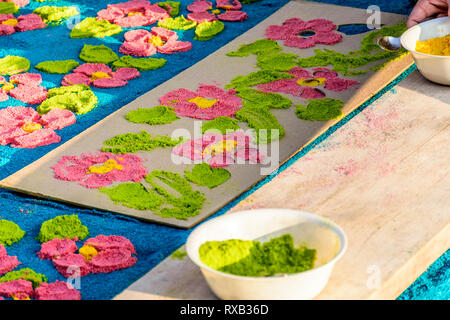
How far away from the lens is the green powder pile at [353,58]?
2.52 metres

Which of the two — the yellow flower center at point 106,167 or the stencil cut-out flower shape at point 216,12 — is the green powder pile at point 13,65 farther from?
the yellow flower center at point 106,167

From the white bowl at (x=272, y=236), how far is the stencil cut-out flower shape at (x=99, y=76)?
1.37 metres

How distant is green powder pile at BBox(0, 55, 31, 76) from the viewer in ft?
8.93

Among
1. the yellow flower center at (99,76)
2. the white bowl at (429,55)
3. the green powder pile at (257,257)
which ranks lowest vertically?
the yellow flower center at (99,76)

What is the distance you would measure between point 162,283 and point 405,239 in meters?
0.47

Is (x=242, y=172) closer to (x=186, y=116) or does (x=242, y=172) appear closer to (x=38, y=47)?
(x=186, y=116)

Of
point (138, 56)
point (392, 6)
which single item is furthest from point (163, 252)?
point (392, 6)

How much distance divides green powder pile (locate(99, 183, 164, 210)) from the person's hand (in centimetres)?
106

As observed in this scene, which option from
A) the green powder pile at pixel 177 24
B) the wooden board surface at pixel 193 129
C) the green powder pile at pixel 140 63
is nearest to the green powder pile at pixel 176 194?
the wooden board surface at pixel 193 129

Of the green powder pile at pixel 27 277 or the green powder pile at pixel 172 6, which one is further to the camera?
the green powder pile at pixel 172 6

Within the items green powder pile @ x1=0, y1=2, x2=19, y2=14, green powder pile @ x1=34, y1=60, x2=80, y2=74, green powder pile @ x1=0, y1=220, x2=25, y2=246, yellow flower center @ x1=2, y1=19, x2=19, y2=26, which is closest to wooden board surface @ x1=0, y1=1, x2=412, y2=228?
green powder pile @ x1=0, y1=220, x2=25, y2=246

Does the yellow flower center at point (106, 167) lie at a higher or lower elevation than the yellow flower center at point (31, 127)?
higher

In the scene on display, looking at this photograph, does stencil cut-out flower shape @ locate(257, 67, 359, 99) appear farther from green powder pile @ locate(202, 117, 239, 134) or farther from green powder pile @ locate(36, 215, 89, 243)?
green powder pile @ locate(36, 215, 89, 243)

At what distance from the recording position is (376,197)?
1520 millimetres
